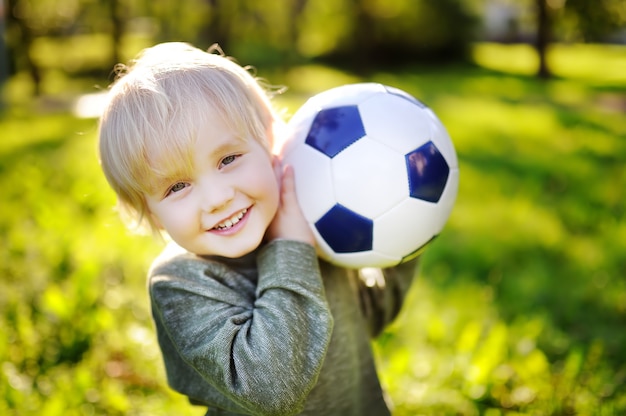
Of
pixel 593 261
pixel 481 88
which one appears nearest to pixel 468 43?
pixel 481 88

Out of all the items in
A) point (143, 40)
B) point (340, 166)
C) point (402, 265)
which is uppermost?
point (340, 166)

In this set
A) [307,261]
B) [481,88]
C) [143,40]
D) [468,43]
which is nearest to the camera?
[307,261]

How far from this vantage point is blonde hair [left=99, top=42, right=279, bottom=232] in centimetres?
163

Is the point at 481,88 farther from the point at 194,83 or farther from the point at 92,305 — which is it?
the point at 194,83

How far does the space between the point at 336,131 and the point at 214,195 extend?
1.33 feet

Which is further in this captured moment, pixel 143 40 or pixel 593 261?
pixel 143 40

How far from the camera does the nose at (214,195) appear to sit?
165 cm

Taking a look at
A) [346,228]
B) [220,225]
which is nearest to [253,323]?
[220,225]

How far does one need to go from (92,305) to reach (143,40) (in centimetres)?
1967

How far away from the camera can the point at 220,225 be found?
170cm

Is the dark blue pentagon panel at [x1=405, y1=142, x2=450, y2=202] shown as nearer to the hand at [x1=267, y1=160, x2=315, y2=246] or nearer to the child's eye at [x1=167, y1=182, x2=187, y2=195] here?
the hand at [x1=267, y1=160, x2=315, y2=246]

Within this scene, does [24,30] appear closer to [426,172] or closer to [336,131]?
[336,131]

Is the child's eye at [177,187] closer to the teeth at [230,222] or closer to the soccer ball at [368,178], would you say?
the teeth at [230,222]

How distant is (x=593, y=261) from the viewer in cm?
394
